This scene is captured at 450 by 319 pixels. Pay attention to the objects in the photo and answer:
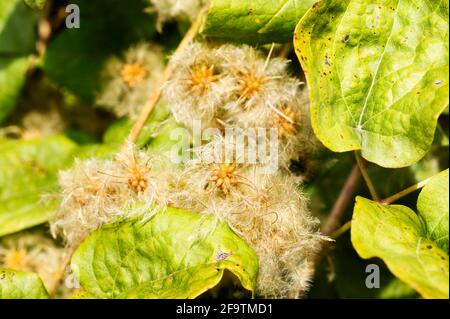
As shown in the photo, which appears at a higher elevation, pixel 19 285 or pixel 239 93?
pixel 239 93

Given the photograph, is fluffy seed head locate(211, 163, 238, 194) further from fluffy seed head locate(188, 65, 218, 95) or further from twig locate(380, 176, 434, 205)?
twig locate(380, 176, 434, 205)

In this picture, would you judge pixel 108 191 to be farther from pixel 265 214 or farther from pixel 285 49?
pixel 285 49

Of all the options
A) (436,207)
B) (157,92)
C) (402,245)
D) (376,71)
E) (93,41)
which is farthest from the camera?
(93,41)

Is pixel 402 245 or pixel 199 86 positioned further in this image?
pixel 199 86

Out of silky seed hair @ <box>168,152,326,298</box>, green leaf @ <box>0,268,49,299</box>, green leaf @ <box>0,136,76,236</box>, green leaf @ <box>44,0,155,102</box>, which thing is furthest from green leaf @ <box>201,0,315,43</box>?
green leaf @ <box>0,268,49,299</box>

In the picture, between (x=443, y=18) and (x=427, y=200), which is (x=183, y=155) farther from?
(x=443, y=18)

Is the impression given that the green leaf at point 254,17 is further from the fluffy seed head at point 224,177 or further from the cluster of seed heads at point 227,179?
the fluffy seed head at point 224,177

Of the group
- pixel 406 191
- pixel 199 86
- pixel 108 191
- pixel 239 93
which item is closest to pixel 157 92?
pixel 199 86
